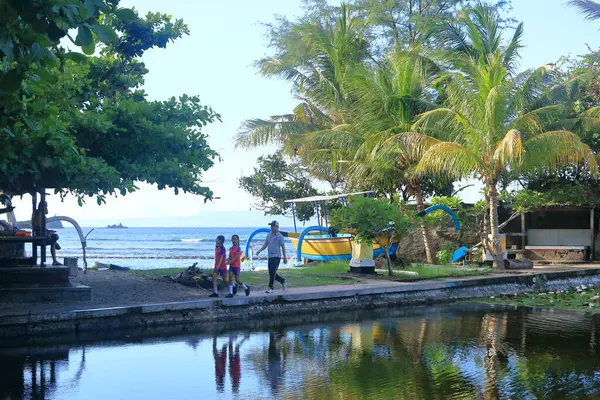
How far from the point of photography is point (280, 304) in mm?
14484

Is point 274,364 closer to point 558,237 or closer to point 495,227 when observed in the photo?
point 495,227

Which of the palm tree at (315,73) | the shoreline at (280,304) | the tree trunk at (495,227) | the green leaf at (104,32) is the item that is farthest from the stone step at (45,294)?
the palm tree at (315,73)

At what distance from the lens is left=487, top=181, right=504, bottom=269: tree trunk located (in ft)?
69.9

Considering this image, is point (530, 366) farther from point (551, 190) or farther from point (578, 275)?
point (551, 190)

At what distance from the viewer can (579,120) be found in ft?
78.7

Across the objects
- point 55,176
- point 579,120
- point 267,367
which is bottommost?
point 267,367

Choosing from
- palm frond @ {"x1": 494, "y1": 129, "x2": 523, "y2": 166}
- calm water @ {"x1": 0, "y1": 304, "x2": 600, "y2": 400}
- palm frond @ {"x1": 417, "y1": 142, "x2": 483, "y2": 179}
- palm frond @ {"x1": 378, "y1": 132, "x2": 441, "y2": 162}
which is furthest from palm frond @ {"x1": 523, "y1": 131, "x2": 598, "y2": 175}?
calm water @ {"x1": 0, "y1": 304, "x2": 600, "y2": 400}

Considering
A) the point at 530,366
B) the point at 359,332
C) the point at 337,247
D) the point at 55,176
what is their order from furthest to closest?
the point at 337,247 < the point at 55,176 < the point at 359,332 < the point at 530,366

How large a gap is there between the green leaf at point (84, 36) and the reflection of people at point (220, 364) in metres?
4.97

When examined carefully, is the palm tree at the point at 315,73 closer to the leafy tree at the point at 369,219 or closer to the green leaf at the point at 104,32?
the leafy tree at the point at 369,219

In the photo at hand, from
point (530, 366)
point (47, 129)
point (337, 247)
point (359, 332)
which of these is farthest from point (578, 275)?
point (47, 129)

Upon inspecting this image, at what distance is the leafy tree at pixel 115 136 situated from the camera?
12625 millimetres

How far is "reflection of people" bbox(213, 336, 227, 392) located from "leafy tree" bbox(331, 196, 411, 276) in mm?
7541

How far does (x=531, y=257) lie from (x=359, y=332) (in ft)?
51.6
